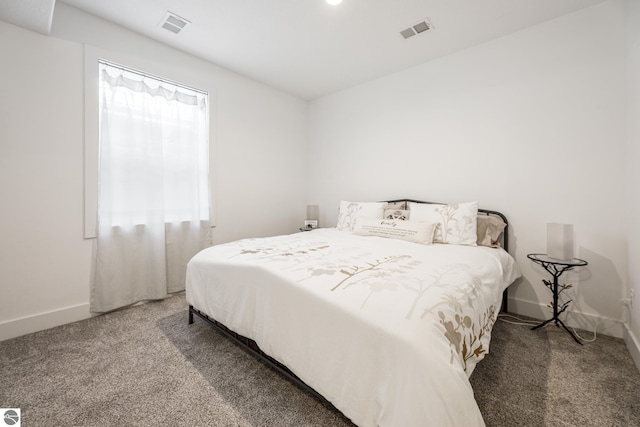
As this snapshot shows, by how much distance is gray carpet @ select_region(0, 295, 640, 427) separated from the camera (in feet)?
4.26

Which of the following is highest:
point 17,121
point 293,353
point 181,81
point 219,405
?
point 181,81

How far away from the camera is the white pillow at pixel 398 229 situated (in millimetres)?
2494

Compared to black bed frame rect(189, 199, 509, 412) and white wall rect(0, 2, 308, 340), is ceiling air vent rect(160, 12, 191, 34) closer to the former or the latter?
white wall rect(0, 2, 308, 340)

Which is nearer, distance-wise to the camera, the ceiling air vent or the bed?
→ the bed

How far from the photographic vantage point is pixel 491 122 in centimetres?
268

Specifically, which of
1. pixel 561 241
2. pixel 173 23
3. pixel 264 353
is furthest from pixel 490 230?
pixel 173 23

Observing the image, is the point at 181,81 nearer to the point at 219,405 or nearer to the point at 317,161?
the point at 317,161

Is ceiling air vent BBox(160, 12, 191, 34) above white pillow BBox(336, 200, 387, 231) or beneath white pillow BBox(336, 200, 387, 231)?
above

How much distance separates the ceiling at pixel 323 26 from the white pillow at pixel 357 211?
1762 mm

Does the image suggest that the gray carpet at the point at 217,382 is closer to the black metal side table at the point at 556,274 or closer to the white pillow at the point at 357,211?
the black metal side table at the point at 556,274

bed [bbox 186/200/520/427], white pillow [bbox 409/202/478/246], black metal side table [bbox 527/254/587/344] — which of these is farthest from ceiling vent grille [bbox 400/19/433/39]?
black metal side table [bbox 527/254/587/344]

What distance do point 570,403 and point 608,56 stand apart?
8.70 ft

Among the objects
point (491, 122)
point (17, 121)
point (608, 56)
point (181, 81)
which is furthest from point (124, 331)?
point (608, 56)

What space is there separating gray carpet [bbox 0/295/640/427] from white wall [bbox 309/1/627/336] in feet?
2.36
